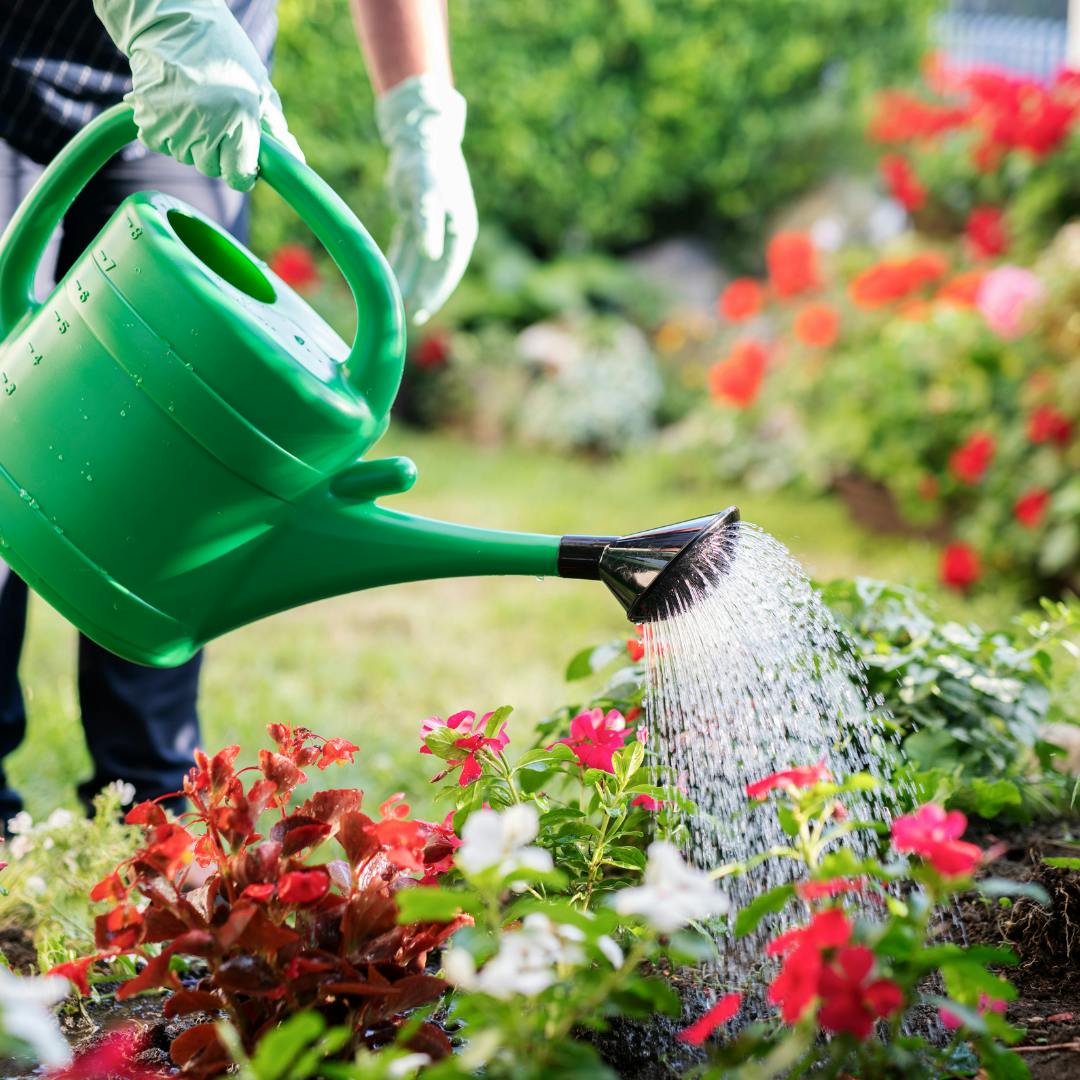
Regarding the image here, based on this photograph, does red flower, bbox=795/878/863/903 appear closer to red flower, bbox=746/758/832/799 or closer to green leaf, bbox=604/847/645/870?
red flower, bbox=746/758/832/799

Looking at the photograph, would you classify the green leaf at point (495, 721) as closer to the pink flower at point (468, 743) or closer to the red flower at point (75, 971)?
the pink flower at point (468, 743)

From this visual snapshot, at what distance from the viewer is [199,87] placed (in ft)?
3.71

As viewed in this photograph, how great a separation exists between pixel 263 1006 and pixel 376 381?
20.6 inches

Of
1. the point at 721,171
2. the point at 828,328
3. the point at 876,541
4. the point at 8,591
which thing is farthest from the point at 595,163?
the point at 8,591

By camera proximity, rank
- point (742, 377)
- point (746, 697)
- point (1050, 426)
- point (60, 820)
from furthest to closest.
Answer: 1. point (742, 377)
2. point (1050, 426)
3. point (60, 820)
4. point (746, 697)

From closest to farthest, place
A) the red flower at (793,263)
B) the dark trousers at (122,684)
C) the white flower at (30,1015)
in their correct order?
the white flower at (30,1015) → the dark trousers at (122,684) → the red flower at (793,263)

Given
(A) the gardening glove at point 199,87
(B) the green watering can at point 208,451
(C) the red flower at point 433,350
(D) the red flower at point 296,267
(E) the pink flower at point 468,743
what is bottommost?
(E) the pink flower at point 468,743

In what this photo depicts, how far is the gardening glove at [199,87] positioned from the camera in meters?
1.13

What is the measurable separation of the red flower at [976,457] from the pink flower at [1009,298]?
11.7 inches

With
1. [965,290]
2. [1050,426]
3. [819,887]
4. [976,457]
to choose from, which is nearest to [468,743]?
[819,887]

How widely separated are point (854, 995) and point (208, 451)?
67cm

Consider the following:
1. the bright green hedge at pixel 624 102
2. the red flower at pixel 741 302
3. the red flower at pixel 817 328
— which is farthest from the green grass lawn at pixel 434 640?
the bright green hedge at pixel 624 102

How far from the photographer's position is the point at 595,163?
6410 millimetres

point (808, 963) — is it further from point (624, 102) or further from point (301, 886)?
point (624, 102)
